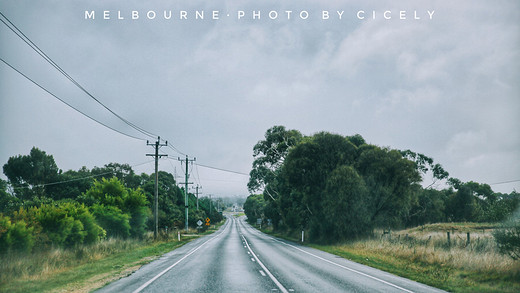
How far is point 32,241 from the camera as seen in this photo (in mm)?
16969

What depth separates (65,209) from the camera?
21.8 m

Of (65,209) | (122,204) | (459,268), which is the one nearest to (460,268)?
(459,268)

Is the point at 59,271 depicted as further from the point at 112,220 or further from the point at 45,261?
the point at 112,220

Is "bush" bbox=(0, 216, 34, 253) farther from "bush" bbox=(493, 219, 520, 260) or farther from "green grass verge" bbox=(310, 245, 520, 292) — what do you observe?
"bush" bbox=(493, 219, 520, 260)

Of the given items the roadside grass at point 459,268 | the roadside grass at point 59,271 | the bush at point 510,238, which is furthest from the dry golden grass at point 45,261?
the bush at point 510,238

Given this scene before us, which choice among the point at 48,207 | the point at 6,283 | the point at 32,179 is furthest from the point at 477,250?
the point at 32,179

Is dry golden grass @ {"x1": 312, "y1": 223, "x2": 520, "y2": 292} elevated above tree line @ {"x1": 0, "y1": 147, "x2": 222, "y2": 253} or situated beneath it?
situated beneath

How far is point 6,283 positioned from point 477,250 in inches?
829

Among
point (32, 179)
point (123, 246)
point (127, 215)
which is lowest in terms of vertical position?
point (123, 246)

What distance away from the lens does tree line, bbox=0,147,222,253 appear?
1809 cm

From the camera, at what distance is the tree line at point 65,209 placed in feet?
59.4

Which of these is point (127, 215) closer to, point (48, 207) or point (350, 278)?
point (48, 207)

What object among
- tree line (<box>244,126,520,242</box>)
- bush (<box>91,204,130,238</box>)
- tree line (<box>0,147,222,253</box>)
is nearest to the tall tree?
tree line (<box>0,147,222,253</box>)

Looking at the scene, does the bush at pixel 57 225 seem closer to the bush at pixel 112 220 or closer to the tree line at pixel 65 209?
the tree line at pixel 65 209
